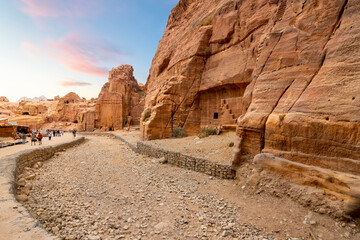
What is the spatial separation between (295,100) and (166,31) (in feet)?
84.5

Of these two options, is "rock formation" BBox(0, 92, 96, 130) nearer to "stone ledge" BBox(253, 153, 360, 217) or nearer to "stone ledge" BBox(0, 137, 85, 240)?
"stone ledge" BBox(0, 137, 85, 240)

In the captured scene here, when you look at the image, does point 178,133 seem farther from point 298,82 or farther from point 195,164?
point 298,82

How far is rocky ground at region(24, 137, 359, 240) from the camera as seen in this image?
13.9 feet

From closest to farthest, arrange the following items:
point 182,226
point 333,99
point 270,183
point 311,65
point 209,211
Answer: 1. point 182,226
2. point 333,99
3. point 209,211
4. point 270,183
5. point 311,65

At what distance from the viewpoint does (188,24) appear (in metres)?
21.3

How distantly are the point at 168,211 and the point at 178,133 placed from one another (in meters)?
11.7

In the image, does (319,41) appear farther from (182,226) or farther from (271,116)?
(182,226)

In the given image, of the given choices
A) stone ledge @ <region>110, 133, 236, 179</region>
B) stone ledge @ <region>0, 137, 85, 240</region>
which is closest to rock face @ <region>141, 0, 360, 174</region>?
stone ledge @ <region>110, 133, 236, 179</region>

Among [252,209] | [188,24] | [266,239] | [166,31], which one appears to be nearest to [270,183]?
[252,209]

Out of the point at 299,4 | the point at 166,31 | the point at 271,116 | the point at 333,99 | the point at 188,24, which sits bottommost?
the point at 271,116

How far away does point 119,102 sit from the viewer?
38.5 meters

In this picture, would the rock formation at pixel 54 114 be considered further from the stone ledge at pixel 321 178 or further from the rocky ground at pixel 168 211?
the stone ledge at pixel 321 178

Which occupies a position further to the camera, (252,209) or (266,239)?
→ (252,209)

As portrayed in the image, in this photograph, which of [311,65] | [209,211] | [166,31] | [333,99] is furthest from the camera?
[166,31]
